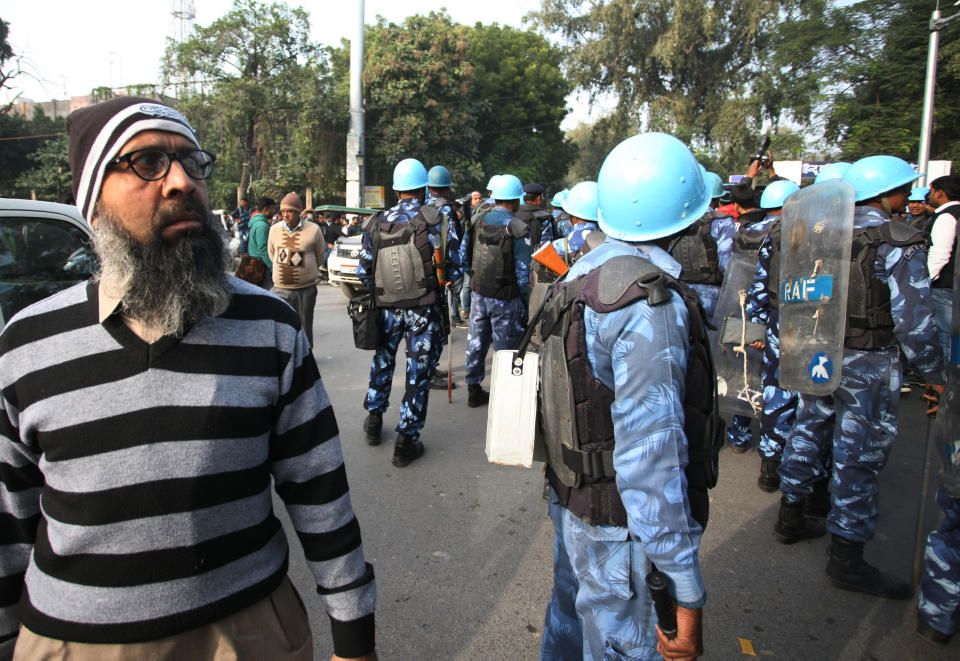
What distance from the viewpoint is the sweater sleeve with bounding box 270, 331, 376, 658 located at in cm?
139

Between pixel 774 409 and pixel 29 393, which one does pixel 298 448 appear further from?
pixel 774 409

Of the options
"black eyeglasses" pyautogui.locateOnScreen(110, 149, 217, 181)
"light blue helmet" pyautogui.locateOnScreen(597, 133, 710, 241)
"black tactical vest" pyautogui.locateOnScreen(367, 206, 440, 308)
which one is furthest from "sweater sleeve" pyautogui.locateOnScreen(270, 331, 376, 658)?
"black tactical vest" pyautogui.locateOnScreen(367, 206, 440, 308)

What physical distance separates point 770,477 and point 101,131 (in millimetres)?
4197

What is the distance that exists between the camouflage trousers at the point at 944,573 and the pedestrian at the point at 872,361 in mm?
351

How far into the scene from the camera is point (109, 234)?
1335mm

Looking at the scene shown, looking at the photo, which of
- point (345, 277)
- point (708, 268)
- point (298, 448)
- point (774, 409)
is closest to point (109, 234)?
point (298, 448)

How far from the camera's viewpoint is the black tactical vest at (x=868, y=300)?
306 cm

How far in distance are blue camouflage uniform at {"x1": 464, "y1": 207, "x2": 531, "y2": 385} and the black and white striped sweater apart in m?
4.64

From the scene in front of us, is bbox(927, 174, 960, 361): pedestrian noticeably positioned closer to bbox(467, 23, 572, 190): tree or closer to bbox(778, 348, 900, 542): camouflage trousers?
bbox(778, 348, 900, 542): camouflage trousers

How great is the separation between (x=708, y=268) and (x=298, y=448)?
16.2ft

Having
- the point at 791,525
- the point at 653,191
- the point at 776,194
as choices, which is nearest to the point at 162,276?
the point at 653,191

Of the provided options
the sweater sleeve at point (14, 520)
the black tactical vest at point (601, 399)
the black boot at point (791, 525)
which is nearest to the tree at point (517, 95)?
the black boot at point (791, 525)

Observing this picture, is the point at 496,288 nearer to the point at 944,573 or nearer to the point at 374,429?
the point at 374,429

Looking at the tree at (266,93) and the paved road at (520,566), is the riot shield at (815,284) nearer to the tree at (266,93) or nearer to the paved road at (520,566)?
the paved road at (520,566)
